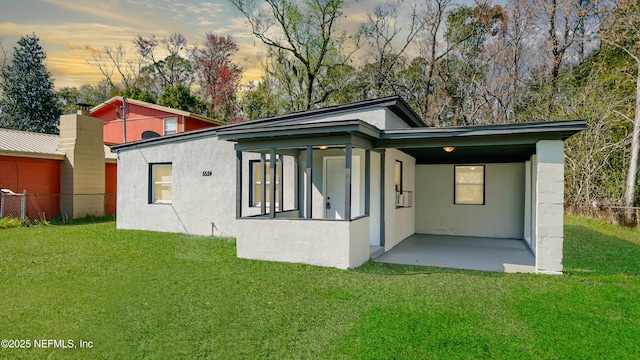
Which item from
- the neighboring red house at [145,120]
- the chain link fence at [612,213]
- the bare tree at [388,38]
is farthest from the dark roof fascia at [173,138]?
the bare tree at [388,38]

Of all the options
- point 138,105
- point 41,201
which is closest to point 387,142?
point 41,201

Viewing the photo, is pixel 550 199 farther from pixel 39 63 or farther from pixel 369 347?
pixel 39 63

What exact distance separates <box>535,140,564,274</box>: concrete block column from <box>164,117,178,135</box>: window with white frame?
647 inches

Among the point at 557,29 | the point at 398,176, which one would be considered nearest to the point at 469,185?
the point at 398,176

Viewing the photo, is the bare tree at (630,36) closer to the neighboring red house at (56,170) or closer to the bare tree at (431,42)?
the bare tree at (431,42)

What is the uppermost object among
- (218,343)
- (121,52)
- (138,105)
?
(121,52)

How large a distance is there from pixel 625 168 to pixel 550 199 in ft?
37.2

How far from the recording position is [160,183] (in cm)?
1100

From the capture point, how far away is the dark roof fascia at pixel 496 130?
19.3 feet

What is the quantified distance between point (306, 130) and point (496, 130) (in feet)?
10.7

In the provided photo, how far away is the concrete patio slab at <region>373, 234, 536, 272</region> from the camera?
7.11 m

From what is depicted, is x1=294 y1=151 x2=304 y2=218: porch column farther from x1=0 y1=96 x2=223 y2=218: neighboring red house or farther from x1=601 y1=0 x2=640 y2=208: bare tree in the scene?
x1=601 y1=0 x2=640 y2=208: bare tree

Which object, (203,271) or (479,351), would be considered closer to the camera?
(479,351)

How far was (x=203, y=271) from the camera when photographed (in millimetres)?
6379
